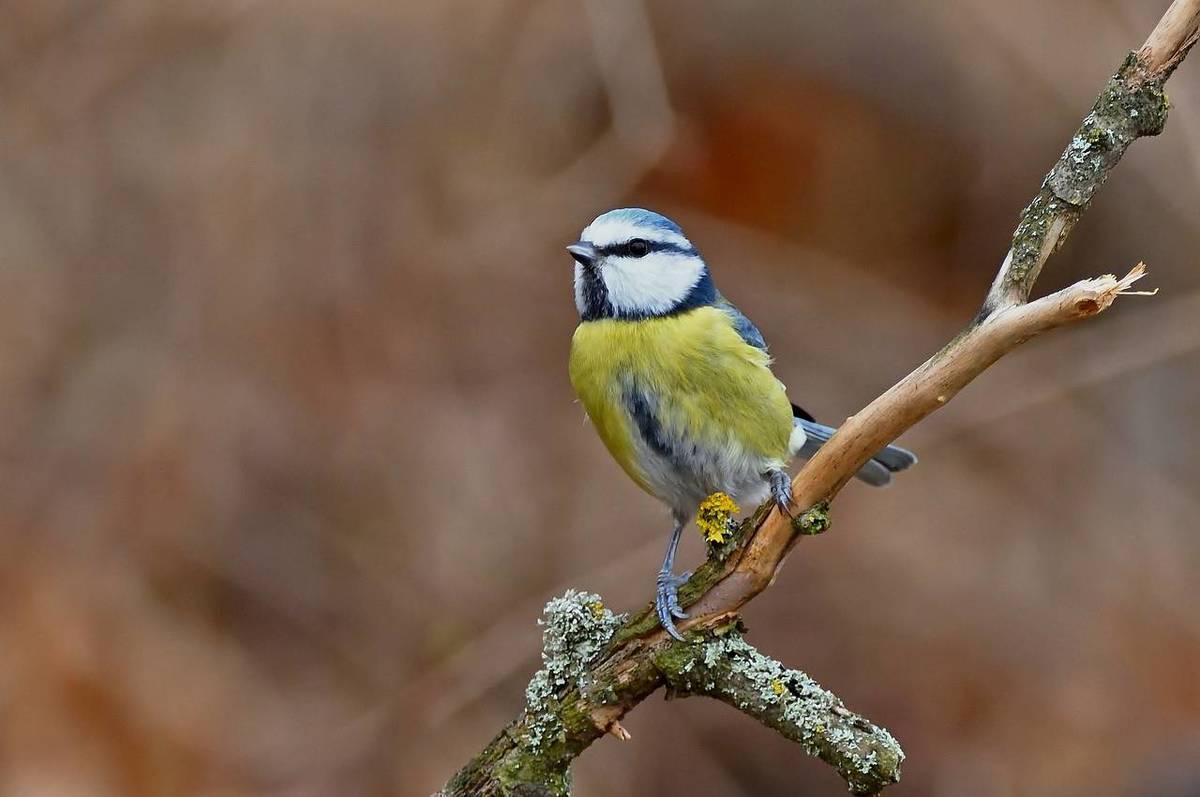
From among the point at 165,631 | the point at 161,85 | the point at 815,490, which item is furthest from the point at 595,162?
the point at 815,490

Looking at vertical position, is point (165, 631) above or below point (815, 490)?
above

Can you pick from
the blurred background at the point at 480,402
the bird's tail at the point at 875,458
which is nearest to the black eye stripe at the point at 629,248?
the bird's tail at the point at 875,458

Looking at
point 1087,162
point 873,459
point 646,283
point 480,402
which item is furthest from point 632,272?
point 480,402

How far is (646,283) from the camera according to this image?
2.55 meters

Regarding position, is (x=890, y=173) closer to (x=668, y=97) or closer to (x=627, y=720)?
(x=668, y=97)

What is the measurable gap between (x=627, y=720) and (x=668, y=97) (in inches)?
85.4

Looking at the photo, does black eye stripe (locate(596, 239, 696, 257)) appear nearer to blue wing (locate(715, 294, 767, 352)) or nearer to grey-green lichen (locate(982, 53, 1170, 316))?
blue wing (locate(715, 294, 767, 352))

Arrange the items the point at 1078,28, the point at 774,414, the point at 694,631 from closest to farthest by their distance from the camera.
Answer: the point at 694,631
the point at 774,414
the point at 1078,28

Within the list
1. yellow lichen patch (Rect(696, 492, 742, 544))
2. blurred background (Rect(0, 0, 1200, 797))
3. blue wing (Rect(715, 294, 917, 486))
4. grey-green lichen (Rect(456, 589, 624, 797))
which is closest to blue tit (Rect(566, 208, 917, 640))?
blue wing (Rect(715, 294, 917, 486))

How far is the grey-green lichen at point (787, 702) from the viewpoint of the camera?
152 cm

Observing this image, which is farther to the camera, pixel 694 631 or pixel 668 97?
pixel 668 97

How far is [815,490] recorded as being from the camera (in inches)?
69.6

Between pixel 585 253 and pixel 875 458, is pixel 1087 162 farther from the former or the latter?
pixel 875 458

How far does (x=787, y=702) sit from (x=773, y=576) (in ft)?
0.79
